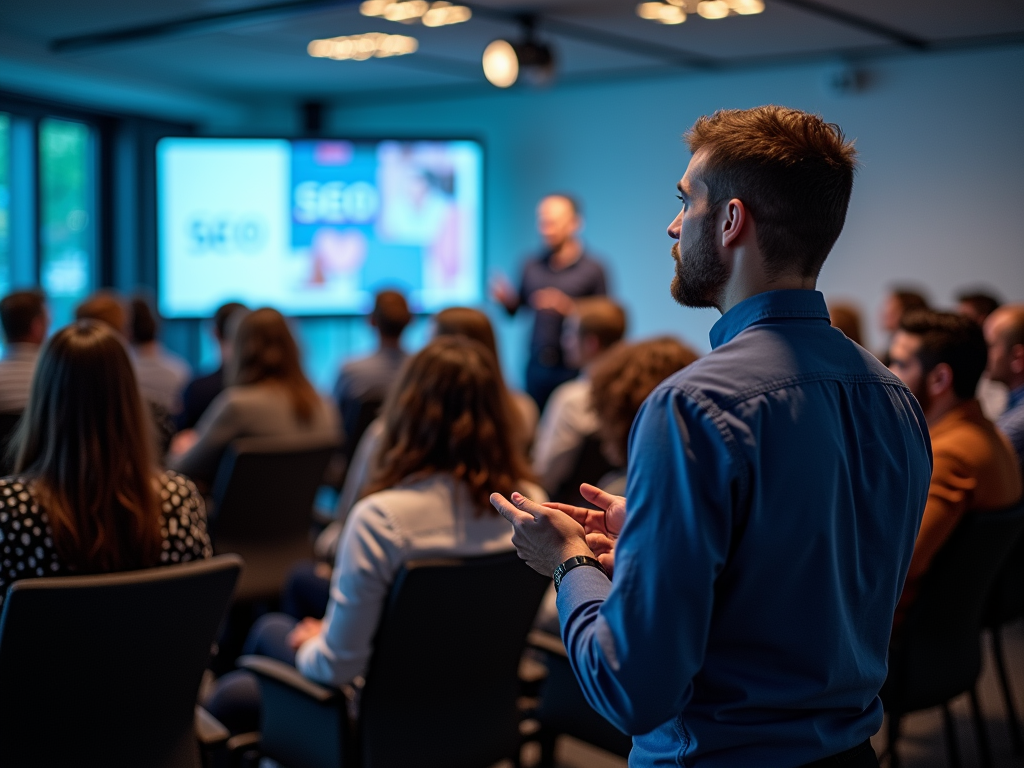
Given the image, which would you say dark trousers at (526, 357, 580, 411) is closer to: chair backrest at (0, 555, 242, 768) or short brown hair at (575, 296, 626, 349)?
short brown hair at (575, 296, 626, 349)

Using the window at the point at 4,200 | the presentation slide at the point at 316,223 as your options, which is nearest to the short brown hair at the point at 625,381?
the presentation slide at the point at 316,223

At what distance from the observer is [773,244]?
1.17 metres

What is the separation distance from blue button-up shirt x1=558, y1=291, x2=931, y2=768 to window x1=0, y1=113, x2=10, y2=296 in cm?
715

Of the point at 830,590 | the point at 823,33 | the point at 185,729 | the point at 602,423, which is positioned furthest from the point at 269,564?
the point at 823,33

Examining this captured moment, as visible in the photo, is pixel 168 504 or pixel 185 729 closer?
pixel 185 729

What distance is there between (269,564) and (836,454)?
271 cm

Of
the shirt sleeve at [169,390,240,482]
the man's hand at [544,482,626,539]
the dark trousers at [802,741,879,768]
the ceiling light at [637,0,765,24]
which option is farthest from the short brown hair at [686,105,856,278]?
the ceiling light at [637,0,765,24]

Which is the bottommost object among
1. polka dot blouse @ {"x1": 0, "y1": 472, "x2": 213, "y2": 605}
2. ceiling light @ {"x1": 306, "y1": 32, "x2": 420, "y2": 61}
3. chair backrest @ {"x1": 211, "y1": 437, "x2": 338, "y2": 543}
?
chair backrest @ {"x1": 211, "y1": 437, "x2": 338, "y2": 543}

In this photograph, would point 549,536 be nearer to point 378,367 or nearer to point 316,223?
point 378,367

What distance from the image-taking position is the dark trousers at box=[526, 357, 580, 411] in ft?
20.4

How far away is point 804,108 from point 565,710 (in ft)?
12.6

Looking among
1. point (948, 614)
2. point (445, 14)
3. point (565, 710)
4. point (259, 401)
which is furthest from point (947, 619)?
point (445, 14)

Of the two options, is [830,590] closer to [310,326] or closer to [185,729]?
[185,729]

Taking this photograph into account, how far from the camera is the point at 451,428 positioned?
2.21 metres
